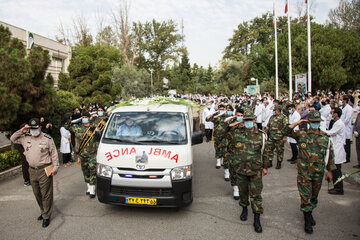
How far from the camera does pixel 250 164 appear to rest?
460cm

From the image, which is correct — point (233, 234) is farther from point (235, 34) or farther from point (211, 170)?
point (235, 34)

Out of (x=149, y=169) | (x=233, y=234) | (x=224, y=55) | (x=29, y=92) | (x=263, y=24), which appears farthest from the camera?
(x=224, y=55)

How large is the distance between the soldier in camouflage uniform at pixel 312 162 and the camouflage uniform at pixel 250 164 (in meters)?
0.66

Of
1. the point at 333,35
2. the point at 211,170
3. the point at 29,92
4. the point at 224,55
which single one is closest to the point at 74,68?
the point at 29,92

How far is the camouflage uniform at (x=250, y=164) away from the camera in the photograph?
4.57 meters

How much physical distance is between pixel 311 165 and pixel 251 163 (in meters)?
0.99

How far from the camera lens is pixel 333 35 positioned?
3067cm

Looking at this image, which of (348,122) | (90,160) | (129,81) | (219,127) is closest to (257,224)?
(219,127)

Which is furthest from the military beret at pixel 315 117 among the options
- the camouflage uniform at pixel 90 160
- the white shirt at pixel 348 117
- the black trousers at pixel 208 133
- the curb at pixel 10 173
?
the black trousers at pixel 208 133

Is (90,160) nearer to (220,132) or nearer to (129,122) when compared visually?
(129,122)

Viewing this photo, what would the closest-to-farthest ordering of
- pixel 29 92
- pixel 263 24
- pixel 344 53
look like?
pixel 29 92
pixel 344 53
pixel 263 24

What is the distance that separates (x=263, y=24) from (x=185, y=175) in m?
58.3

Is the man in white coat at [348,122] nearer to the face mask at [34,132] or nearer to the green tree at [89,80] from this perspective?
the face mask at [34,132]

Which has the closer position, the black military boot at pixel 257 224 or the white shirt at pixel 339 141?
the black military boot at pixel 257 224
